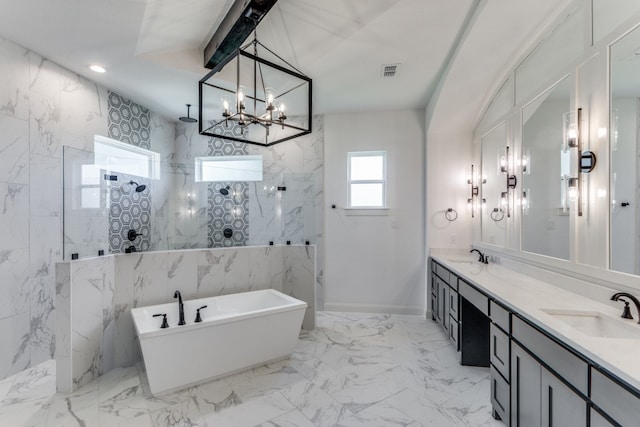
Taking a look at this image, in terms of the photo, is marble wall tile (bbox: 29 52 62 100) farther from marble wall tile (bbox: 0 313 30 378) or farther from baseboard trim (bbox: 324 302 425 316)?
baseboard trim (bbox: 324 302 425 316)

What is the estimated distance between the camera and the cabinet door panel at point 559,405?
1.22m

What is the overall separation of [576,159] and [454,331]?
1910 millimetres

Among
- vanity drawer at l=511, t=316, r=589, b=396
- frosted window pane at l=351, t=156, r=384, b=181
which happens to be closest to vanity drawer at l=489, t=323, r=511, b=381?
vanity drawer at l=511, t=316, r=589, b=396

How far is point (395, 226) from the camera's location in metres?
4.38

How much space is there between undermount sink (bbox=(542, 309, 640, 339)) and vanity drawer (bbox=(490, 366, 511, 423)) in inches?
22.2

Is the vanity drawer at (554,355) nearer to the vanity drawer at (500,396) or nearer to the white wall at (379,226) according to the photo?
the vanity drawer at (500,396)

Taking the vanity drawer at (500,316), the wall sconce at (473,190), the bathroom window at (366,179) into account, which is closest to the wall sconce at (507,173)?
the wall sconce at (473,190)

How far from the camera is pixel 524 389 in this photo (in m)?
1.67

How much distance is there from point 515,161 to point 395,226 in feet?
5.92

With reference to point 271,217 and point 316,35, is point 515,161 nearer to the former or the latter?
point 316,35

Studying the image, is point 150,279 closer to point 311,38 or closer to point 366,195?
point 311,38

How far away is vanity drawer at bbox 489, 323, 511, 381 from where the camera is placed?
74.1 inches

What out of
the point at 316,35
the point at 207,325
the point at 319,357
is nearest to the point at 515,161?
the point at 316,35

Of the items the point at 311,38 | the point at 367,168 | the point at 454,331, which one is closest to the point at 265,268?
the point at 367,168
